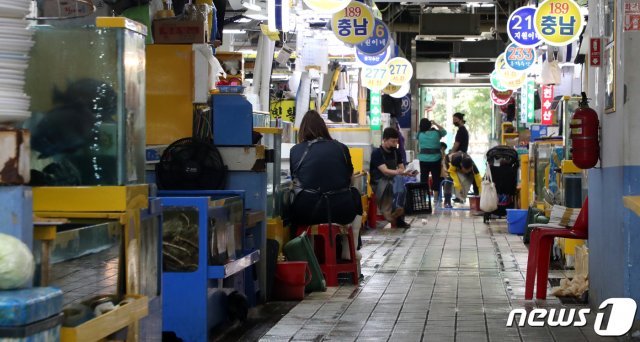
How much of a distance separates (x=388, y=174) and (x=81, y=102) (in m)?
13.1

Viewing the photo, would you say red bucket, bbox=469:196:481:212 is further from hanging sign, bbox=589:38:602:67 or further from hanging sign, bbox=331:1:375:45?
hanging sign, bbox=589:38:602:67

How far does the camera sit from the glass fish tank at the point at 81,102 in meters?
5.20

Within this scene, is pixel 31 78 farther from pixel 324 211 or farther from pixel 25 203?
pixel 324 211

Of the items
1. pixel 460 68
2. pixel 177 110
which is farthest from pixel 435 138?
pixel 177 110

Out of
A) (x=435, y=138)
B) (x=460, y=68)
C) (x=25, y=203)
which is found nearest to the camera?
(x=25, y=203)

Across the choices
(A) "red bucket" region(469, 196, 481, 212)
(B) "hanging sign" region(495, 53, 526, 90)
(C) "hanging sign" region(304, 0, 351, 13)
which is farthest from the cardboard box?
(A) "red bucket" region(469, 196, 481, 212)

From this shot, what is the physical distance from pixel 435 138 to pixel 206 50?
14493 mm

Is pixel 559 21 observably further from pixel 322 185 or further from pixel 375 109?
pixel 375 109

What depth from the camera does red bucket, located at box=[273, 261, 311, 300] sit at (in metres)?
9.88

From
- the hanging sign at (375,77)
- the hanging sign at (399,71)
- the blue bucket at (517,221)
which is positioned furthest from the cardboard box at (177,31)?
the hanging sign at (399,71)

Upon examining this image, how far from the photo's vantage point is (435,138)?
77.8ft

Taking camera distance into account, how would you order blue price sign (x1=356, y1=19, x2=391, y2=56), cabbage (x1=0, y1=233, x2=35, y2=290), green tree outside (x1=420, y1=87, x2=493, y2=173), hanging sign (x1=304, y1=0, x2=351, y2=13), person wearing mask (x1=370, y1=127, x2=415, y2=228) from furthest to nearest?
1. green tree outside (x1=420, y1=87, x2=493, y2=173)
2. person wearing mask (x1=370, y1=127, x2=415, y2=228)
3. blue price sign (x1=356, y1=19, x2=391, y2=56)
4. hanging sign (x1=304, y1=0, x2=351, y2=13)
5. cabbage (x1=0, y1=233, x2=35, y2=290)

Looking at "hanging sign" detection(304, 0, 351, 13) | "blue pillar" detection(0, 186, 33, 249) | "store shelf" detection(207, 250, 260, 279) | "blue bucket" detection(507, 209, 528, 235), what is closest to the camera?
"blue pillar" detection(0, 186, 33, 249)

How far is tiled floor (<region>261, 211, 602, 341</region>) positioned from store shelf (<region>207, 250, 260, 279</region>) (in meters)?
0.54
